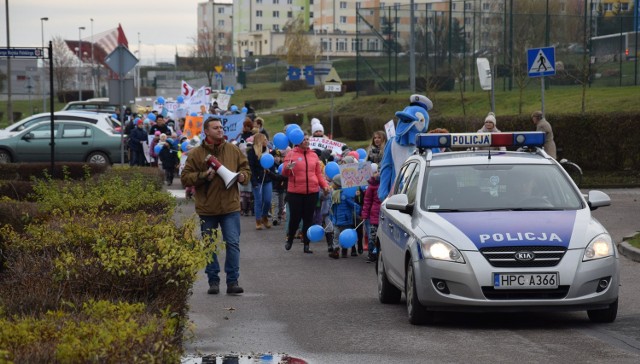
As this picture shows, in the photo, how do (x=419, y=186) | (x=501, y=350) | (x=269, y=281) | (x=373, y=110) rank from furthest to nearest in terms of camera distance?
(x=373, y=110) → (x=269, y=281) → (x=419, y=186) → (x=501, y=350)

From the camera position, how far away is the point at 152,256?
8.56m

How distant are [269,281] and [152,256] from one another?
6064 millimetres

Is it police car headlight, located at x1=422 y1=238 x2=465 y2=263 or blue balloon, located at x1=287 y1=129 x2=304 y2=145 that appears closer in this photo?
police car headlight, located at x1=422 y1=238 x2=465 y2=263

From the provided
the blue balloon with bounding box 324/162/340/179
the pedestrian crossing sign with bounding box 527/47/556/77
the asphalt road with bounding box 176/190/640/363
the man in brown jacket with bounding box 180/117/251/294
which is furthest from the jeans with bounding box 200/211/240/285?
the pedestrian crossing sign with bounding box 527/47/556/77

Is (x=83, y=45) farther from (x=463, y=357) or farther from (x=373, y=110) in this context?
(x=463, y=357)

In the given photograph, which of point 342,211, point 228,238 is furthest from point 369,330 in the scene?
point 342,211

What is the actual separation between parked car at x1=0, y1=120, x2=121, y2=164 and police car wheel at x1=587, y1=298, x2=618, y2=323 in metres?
30.2

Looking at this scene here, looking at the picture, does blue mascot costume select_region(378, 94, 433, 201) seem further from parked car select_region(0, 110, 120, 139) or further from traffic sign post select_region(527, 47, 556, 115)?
parked car select_region(0, 110, 120, 139)

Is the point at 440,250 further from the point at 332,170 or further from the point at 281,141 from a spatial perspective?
the point at 281,141

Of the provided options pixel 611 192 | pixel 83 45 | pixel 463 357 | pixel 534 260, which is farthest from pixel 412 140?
pixel 83 45

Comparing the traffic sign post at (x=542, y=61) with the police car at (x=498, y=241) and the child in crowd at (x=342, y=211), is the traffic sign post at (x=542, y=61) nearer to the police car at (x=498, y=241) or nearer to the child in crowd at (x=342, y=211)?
the child in crowd at (x=342, y=211)

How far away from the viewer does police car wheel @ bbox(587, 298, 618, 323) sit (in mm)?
10422

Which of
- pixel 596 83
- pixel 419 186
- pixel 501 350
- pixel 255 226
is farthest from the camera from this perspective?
pixel 596 83

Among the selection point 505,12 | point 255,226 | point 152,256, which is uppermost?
point 505,12
